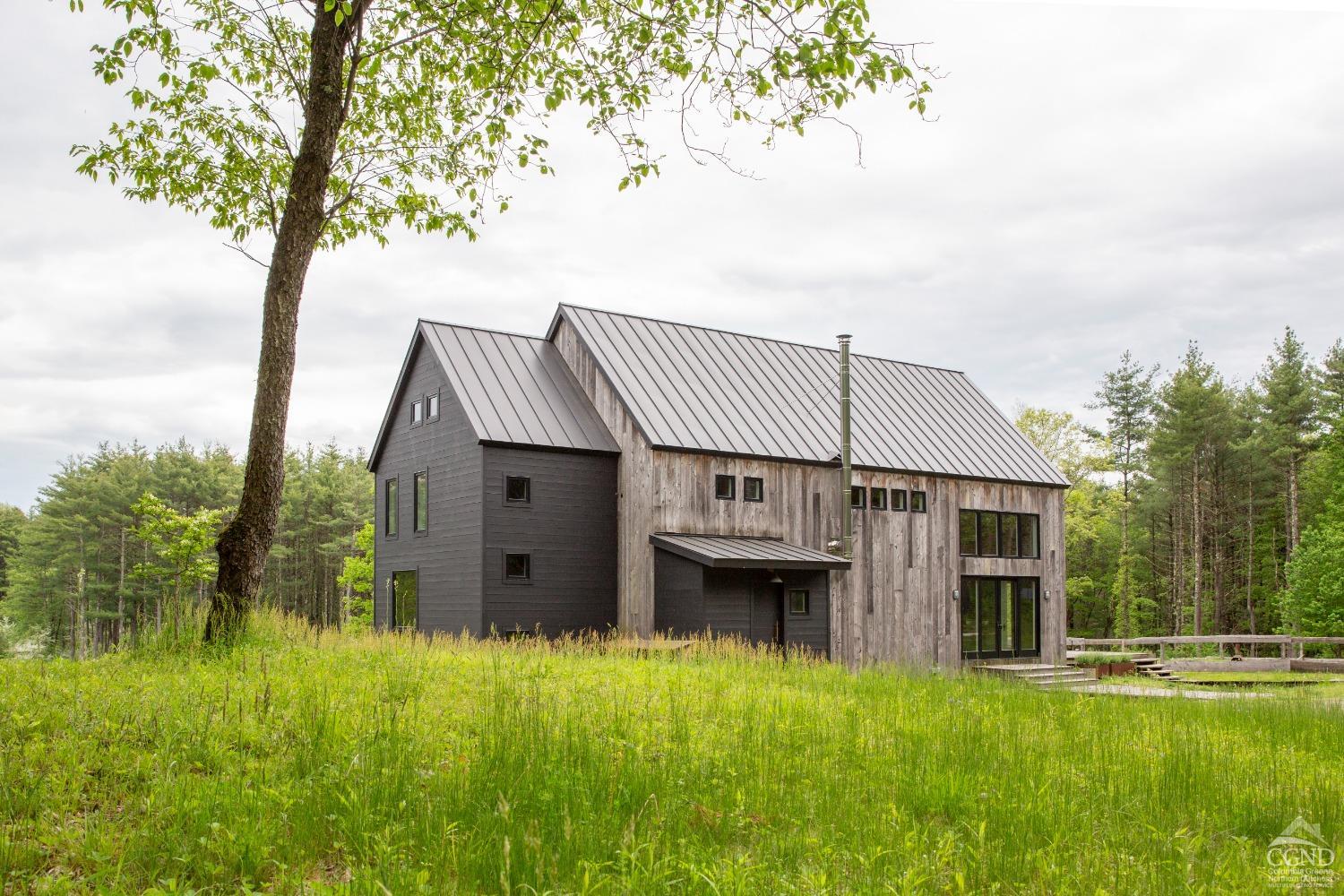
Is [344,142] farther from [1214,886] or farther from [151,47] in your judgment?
[1214,886]

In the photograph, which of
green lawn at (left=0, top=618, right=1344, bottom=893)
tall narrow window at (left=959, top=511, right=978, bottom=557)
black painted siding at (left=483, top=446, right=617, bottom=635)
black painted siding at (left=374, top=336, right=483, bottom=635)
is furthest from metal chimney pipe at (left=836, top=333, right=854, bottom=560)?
green lawn at (left=0, top=618, right=1344, bottom=893)

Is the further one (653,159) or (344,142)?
(344,142)

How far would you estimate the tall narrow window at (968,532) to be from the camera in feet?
84.9

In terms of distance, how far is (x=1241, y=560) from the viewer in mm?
47594

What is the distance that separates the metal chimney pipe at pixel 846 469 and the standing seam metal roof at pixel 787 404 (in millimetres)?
388

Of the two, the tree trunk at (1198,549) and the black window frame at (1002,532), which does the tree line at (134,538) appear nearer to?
the black window frame at (1002,532)

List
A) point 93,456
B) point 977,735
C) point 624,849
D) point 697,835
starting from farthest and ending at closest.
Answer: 1. point 93,456
2. point 977,735
3. point 697,835
4. point 624,849

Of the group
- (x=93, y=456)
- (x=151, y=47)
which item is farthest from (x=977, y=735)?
(x=93, y=456)

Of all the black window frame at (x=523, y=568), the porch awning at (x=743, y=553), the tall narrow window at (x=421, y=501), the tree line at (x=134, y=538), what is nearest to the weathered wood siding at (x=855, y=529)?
the porch awning at (x=743, y=553)

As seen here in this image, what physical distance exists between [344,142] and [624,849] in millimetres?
11697

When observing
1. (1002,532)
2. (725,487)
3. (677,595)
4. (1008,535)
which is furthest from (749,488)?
(1008,535)

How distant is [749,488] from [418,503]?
771cm

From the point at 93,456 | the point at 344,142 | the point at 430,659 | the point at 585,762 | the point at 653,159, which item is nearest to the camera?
the point at 585,762

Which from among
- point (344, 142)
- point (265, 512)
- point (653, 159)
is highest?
point (344, 142)
